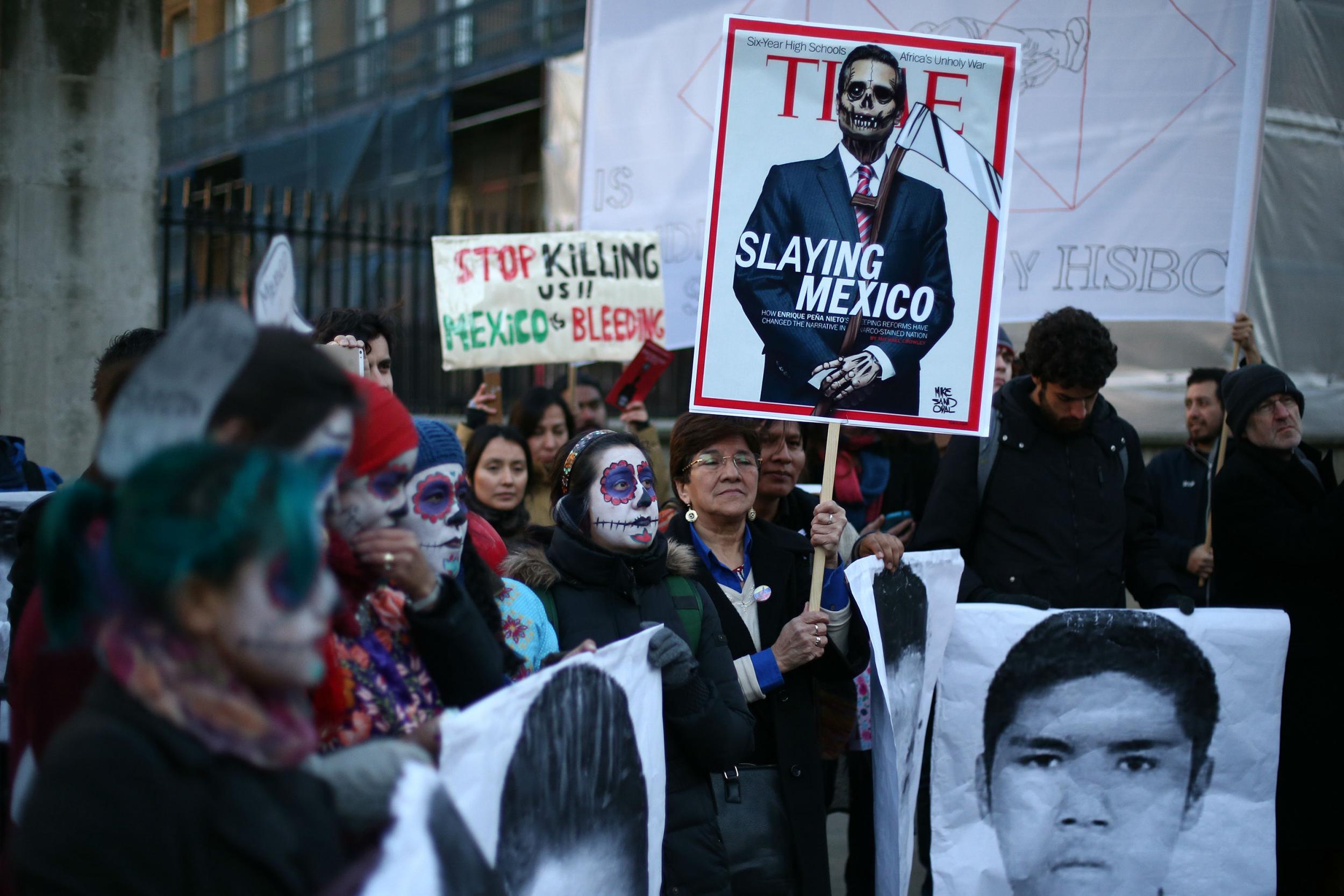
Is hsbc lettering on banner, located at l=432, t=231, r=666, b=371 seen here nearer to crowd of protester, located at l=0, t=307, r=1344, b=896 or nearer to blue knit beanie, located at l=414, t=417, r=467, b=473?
crowd of protester, located at l=0, t=307, r=1344, b=896

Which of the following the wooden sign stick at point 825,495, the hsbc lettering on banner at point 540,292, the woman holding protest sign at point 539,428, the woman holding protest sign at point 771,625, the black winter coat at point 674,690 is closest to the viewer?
the black winter coat at point 674,690

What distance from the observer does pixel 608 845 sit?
2674 mm

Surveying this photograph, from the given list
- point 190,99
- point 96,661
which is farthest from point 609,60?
point 190,99

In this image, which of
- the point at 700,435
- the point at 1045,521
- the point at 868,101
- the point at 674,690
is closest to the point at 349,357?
the point at 674,690

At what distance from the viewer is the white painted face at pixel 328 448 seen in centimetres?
149

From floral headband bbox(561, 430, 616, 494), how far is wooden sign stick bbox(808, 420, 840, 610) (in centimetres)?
64

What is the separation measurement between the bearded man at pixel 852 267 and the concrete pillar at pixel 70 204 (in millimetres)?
4053

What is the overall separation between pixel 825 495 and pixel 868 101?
3.68 ft

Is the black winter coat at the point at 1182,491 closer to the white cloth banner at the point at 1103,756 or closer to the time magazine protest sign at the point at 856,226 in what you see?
the white cloth banner at the point at 1103,756

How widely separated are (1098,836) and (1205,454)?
2.97 meters

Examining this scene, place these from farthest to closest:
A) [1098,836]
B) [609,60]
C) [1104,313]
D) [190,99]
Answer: [190,99] → [609,60] → [1104,313] → [1098,836]

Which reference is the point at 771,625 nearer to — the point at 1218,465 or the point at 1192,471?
the point at 1218,465

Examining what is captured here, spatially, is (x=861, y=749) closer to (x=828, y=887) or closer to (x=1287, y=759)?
(x=828, y=887)

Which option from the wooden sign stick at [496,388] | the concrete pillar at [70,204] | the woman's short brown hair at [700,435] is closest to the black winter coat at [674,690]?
the woman's short brown hair at [700,435]
